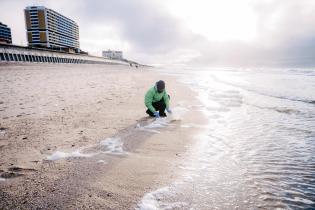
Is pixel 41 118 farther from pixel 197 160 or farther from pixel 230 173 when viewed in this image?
pixel 230 173

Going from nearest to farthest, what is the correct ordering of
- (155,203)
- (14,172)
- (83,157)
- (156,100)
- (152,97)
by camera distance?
(155,203) < (14,172) < (83,157) < (152,97) < (156,100)

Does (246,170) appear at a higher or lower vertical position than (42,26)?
lower

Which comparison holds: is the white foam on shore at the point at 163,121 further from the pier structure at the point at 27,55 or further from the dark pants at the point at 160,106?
the pier structure at the point at 27,55

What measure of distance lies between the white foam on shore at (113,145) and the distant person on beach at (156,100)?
5.92ft

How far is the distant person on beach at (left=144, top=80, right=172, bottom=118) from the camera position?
18.5 feet

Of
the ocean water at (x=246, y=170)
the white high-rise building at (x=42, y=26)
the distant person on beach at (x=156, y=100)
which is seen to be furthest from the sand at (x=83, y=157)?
the white high-rise building at (x=42, y=26)

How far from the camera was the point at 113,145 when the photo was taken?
379 centimetres

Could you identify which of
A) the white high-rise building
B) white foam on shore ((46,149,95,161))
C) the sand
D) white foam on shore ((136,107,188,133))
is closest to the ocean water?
the sand

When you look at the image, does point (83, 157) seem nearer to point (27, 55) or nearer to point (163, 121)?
point (163, 121)

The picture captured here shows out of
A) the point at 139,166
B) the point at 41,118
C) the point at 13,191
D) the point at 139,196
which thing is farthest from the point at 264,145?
the point at 41,118

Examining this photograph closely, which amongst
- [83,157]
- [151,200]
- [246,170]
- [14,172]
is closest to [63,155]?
[83,157]

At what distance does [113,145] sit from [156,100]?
8.01ft

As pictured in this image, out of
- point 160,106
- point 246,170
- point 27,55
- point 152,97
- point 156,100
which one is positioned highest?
point 27,55

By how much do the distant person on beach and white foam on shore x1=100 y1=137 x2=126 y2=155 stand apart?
1803 millimetres
